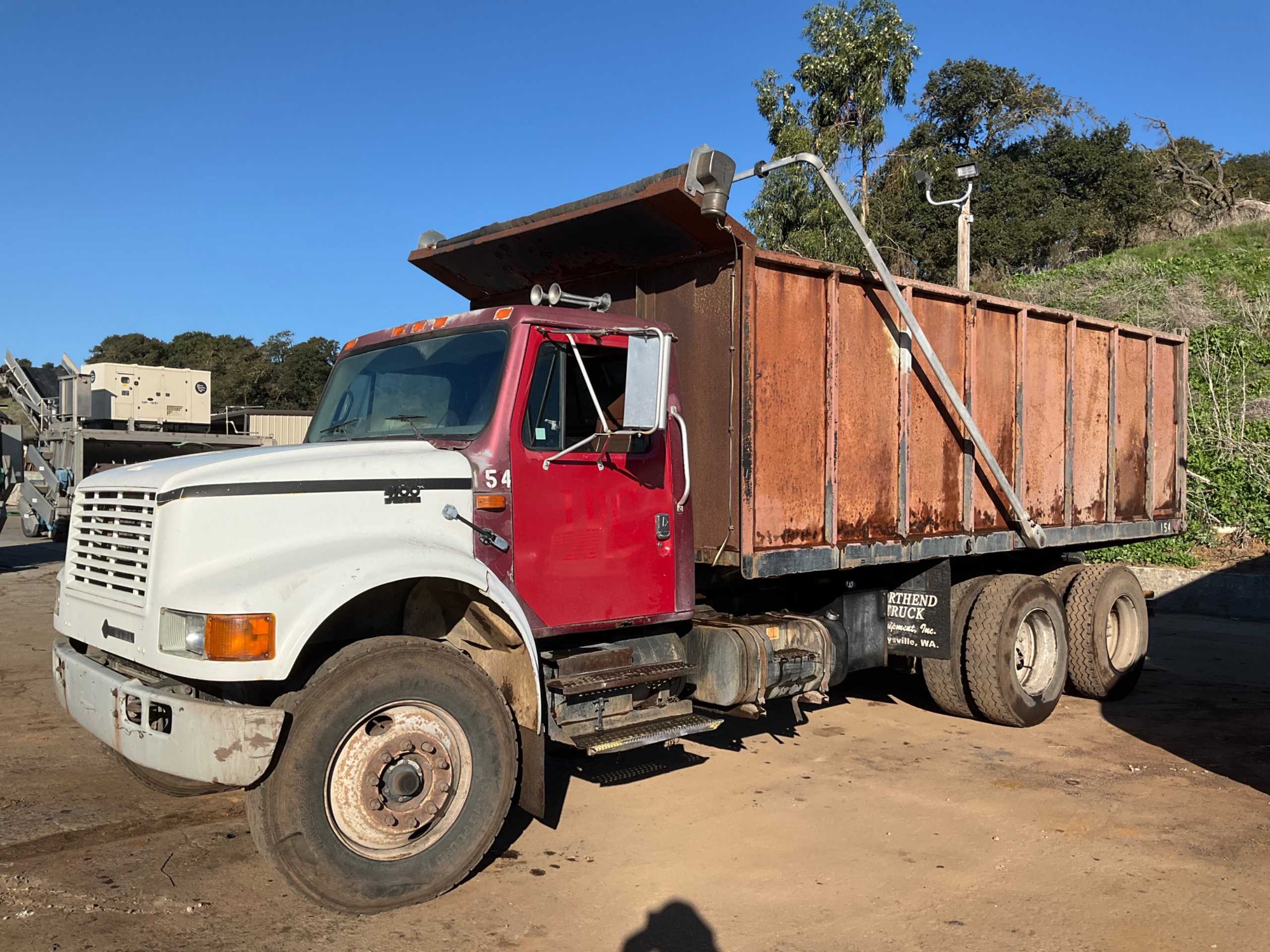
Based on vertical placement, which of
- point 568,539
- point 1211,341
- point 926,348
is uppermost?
point 1211,341

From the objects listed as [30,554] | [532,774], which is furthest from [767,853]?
[30,554]

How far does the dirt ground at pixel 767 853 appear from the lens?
3.95 metres

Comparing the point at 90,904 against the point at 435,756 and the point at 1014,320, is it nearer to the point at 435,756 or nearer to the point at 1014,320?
the point at 435,756

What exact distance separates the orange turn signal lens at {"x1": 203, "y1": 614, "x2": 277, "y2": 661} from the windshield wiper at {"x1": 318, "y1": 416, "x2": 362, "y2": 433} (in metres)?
1.66

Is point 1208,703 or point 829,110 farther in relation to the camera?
point 829,110

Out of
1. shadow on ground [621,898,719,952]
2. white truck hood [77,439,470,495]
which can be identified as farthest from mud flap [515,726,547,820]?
white truck hood [77,439,470,495]

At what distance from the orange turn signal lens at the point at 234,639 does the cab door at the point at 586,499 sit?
123cm

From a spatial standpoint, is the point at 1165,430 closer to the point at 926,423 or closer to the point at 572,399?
the point at 926,423

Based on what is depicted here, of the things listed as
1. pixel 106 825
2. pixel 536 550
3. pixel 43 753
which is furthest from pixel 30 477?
pixel 536 550

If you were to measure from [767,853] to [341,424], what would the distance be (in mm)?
3023

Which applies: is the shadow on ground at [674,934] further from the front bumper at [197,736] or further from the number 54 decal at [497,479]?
the number 54 decal at [497,479]

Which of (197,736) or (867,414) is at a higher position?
(867,414)

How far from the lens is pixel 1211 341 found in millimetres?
17938

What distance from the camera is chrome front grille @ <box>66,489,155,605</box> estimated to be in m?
4.00
